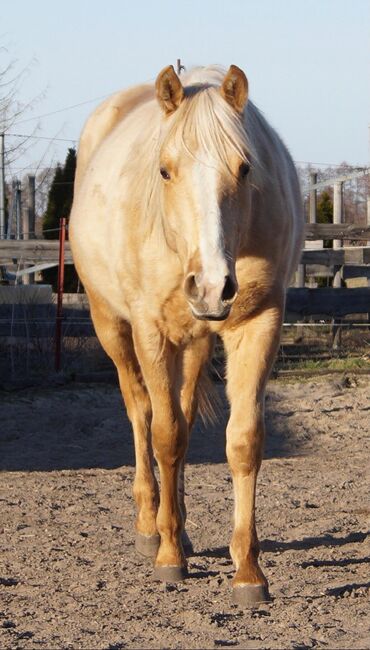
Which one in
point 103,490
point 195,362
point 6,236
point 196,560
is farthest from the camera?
point 6,236

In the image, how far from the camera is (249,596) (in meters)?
4.14

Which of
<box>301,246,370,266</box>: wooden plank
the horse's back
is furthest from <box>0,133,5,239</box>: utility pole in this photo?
the horse's back

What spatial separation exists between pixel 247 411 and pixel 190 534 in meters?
1.37

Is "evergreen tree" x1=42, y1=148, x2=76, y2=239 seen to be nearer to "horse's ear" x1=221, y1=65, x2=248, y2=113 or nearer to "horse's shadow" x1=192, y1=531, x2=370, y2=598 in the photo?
"horse's shadow" x1=192, y1=531, x2=370, y2=598

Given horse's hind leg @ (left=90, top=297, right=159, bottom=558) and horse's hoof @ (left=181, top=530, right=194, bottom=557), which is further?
horse's hind leg @ (left=90, top=297, right=159, bottom=558)

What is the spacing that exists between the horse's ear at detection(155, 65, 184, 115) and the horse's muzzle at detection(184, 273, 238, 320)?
31.6 inches

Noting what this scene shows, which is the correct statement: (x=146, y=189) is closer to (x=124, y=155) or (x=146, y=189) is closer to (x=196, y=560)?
(x=124, y=155)

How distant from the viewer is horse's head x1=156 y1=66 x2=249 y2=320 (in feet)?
12.2

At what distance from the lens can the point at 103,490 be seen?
263 inches

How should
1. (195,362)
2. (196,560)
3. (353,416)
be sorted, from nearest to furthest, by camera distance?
(196,560), (195,362), (353,416)

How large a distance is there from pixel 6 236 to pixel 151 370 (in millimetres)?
14516

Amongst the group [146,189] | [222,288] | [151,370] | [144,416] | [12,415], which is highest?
[146,189]

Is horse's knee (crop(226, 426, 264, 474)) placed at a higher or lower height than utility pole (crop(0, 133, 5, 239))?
lower

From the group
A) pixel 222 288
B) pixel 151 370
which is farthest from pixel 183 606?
pixel 222 288
